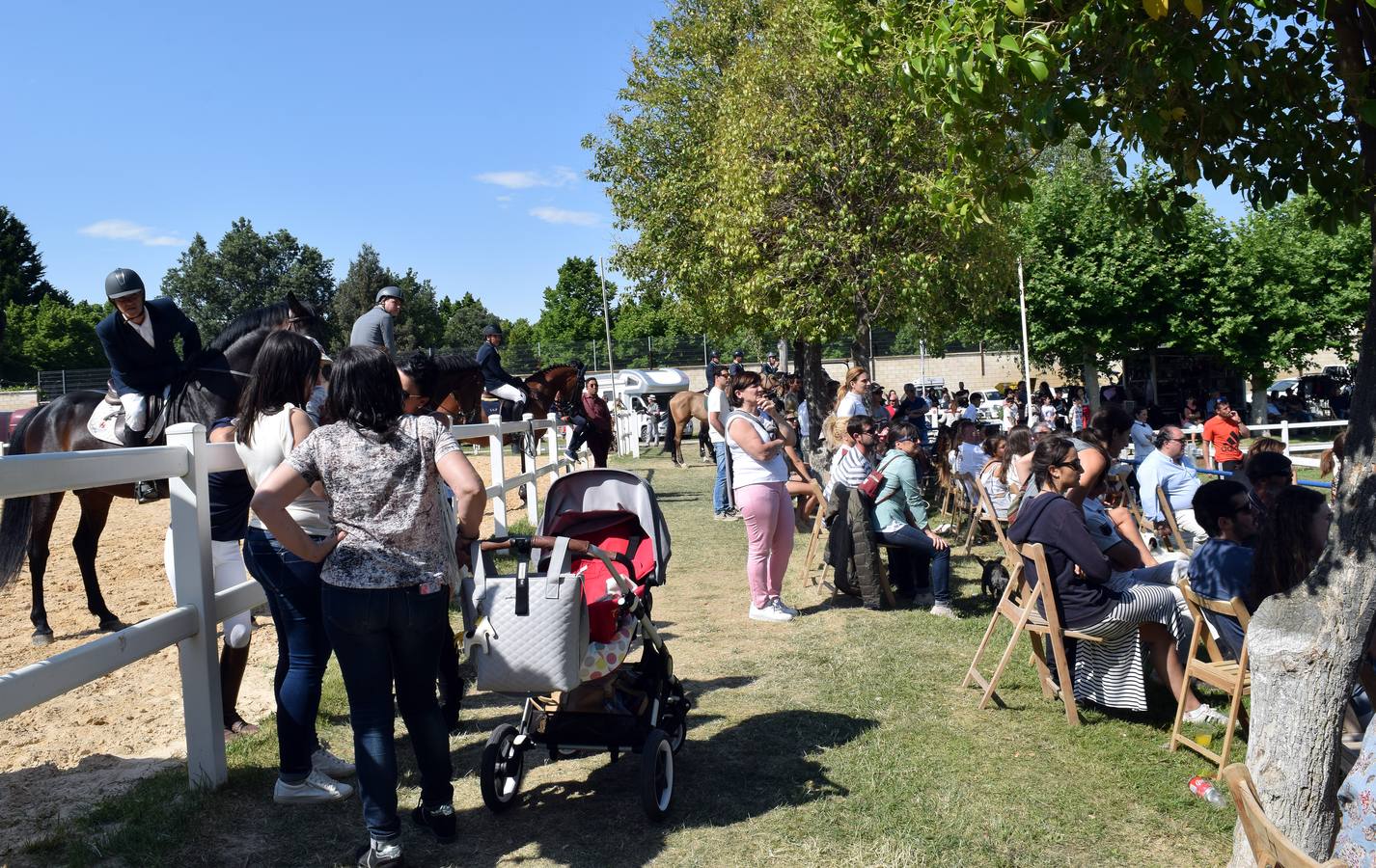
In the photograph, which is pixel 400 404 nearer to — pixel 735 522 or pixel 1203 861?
pixel 1203 861

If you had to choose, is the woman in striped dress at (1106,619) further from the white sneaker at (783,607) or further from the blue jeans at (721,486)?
the blue jeans at (721,486)

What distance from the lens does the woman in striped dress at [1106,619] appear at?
17.8 ft

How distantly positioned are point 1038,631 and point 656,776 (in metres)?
2.61

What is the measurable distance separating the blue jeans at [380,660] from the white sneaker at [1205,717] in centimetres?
394

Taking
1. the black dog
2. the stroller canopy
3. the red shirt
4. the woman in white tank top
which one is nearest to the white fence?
the woman in white tank top

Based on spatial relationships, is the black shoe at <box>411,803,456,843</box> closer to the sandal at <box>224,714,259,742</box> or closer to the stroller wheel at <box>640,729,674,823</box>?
the stroller wheel at <box>640,729,674,823</box>

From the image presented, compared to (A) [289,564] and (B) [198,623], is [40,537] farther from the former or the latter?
(A) [289,564]

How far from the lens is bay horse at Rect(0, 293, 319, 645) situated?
6.55 metres

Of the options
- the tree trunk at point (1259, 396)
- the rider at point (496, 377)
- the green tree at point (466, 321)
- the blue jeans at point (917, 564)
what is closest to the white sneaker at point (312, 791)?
the blue jeans at point (917, 564)

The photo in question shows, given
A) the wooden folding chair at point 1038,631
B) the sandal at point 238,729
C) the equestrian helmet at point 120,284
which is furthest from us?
the equestrian helmet at point 120,284

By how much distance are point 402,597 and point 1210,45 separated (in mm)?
3816

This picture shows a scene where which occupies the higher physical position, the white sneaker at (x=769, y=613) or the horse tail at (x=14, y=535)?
the horse tail at (x=14, y=535)

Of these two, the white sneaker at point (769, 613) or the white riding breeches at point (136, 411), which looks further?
the white sneaker at point (769, 613)

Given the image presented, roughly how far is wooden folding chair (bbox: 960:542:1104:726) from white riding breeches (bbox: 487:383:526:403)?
29.2ft
